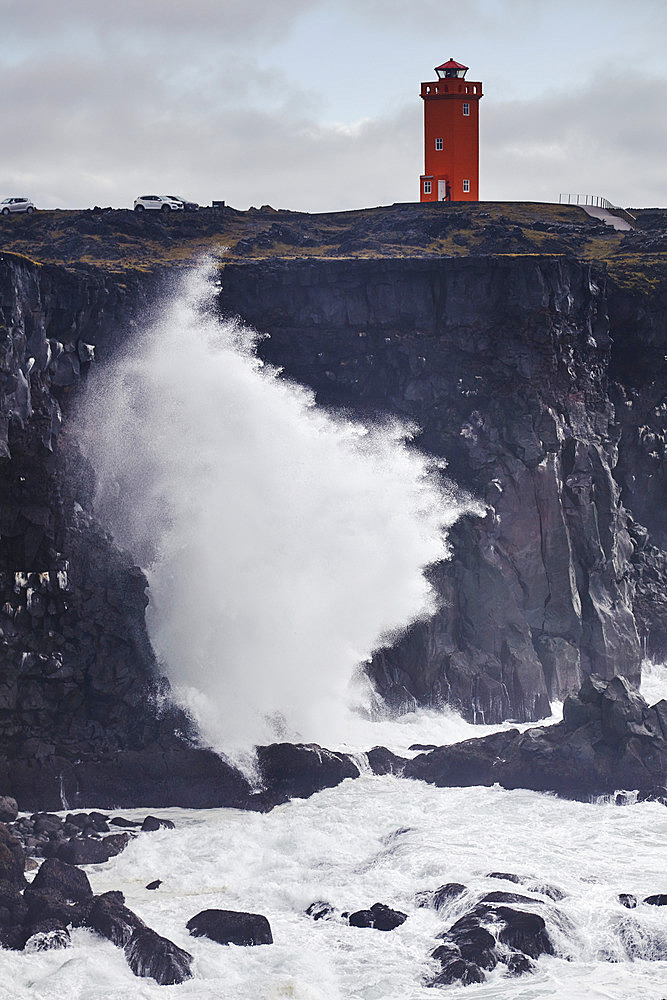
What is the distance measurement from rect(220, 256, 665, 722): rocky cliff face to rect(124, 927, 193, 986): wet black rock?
→ 719 inches

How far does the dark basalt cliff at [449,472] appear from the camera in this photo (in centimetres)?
3588

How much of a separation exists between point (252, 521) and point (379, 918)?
16.1m

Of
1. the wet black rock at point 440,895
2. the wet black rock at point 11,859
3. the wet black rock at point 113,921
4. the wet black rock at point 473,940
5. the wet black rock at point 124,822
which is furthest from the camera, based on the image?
the wet black rock at point 124,822

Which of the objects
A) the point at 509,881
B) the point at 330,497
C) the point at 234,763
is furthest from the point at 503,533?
the point at 509,881

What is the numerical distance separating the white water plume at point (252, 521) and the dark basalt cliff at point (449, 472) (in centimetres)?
93

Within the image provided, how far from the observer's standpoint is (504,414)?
152 ft

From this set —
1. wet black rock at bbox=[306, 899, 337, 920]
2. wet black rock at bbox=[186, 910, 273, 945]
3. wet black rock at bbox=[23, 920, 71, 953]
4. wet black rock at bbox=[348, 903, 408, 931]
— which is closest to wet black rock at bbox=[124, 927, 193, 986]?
wet black rock at bbox=[186, 910, 273, 945]

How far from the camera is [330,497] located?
42.6 m

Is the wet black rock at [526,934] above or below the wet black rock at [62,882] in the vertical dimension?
below

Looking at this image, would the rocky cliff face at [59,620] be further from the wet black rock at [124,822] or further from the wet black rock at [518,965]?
the wet black rock at [518,965]

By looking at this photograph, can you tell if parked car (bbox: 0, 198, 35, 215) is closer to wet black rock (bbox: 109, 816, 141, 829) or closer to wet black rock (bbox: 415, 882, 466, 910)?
wet black rock (bbox: 109, 816, 141, 829)

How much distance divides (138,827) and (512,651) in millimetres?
14940

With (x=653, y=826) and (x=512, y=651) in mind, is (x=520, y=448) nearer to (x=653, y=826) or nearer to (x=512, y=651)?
(x=512, y=651)

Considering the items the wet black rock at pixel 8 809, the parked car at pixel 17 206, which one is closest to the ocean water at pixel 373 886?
the wet black rock at pixel 8 809
